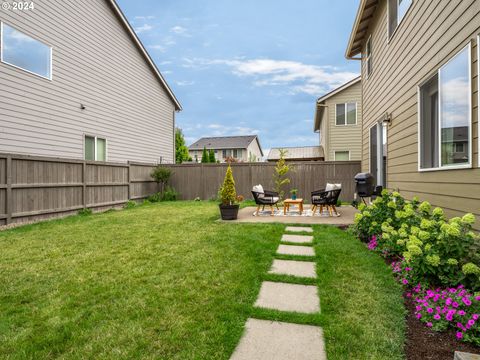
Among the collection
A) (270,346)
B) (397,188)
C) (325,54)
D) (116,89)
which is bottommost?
(270,346)

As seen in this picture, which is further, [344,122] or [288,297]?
[344,122]

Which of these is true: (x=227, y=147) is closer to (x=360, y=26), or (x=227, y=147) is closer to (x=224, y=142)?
(x=224, y=142)

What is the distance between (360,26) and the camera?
8.12 meters

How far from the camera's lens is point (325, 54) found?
23422mm

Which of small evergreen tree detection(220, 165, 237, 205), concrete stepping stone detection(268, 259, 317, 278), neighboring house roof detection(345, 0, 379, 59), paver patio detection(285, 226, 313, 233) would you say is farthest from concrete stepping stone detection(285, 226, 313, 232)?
neighboring house roof detection(345, 0, 379, 59)

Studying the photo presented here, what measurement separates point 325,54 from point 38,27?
2134 centimetres

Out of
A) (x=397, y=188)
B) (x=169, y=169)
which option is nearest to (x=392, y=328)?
(x=397, y=188)

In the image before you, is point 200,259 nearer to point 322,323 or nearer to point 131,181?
point 322,323

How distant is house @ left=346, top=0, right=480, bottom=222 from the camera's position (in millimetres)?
3182

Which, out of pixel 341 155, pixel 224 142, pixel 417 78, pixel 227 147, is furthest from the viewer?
pixel 224 142

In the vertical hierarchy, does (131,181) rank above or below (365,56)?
below

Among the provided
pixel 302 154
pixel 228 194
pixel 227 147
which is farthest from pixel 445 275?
pixel 227 147

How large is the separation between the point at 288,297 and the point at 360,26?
27.7ft

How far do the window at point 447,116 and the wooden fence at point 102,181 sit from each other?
721 cm
